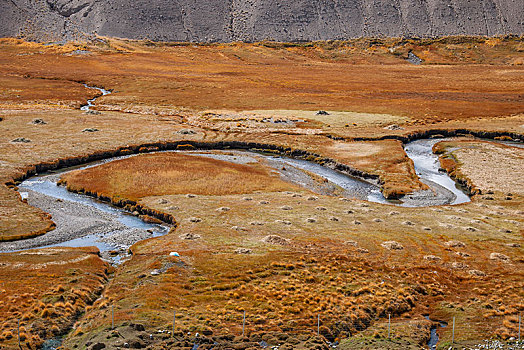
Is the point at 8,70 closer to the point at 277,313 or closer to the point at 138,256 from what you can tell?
the point at 138,256

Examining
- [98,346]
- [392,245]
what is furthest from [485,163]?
[98,346]

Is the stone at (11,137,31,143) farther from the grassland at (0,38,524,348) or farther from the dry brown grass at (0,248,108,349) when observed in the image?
the dry brown grass at (0,248,108,349)

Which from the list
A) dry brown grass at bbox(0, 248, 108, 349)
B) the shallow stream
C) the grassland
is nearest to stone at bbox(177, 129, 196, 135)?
the grassland

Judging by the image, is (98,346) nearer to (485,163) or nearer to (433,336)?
(433,336)

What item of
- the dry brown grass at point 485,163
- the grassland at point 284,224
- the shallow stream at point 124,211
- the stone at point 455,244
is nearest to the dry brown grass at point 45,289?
the grassland at point 284,224

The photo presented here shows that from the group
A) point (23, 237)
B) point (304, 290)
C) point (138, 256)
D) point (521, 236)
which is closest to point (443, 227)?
point (521, 236)

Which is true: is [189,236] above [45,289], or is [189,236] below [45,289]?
below

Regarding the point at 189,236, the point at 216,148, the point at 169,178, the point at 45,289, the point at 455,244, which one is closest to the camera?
the point at 45,289
